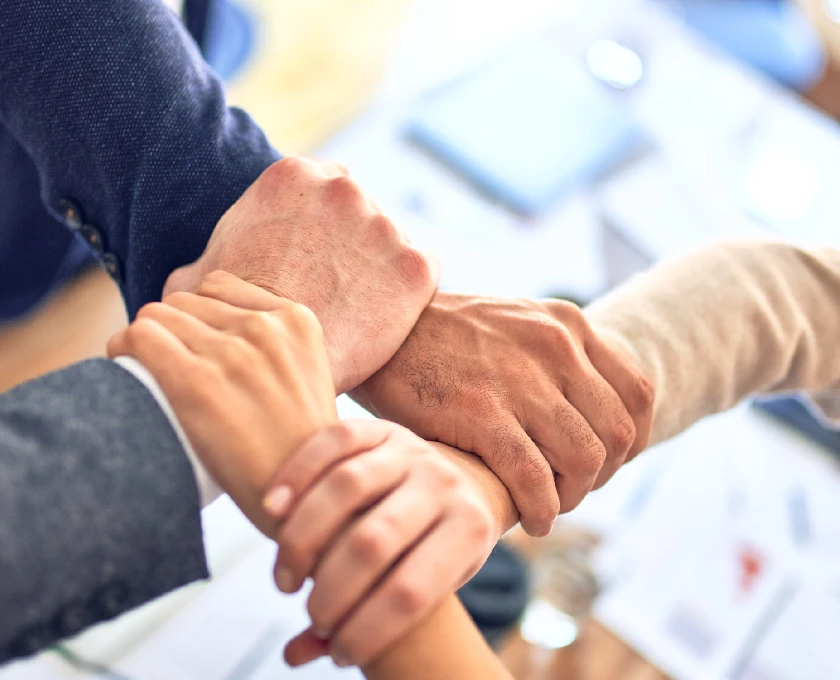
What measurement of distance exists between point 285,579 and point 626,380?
31cm

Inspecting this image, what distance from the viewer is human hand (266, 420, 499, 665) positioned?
401 mm

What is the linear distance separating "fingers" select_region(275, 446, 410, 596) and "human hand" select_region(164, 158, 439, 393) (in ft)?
0.46

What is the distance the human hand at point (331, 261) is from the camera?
22.0 inches

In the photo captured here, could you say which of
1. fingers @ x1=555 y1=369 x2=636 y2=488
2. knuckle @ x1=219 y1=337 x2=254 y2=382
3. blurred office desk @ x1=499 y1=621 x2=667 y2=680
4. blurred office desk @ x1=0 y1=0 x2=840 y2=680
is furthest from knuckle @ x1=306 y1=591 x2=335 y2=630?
blurred office desk @ x1=499 y1=621 x2=667 y2=680

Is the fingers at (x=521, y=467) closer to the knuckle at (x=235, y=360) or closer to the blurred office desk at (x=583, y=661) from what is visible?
the knuckle at (x=235, y=360)

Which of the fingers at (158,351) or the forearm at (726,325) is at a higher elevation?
the fingers at (158,351)

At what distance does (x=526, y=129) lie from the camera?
1241 mm

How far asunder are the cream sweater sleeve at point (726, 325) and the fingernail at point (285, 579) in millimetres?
347

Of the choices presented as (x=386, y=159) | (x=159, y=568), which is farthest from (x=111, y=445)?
(x=386, y=159)

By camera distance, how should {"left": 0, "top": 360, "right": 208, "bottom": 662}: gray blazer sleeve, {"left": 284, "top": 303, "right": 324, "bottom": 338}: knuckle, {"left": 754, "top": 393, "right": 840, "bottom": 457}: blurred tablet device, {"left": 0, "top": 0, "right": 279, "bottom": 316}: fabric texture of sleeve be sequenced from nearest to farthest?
{"left": 0, "top": 360, "right": 208, "bottom": 662}: gray blazer sleeve → {"left": 284, "top": 303, "right": 324, "bottom": 338}: knuckle → {"left": 0, "top": 0, "right": 279, "bottom": 316}: fabric texture of sleeve → {"left": 754, "top": 393, "right": 840, "bottom": 457}: blurred tablet device

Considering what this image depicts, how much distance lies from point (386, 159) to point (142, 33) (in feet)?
2.01

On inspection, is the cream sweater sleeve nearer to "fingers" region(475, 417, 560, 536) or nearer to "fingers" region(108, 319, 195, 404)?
"fingers" region(475, 417, 560, 536)

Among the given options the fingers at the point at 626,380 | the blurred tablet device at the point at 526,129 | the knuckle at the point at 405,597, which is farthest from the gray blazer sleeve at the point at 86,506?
the blurred tablet device at the point at 526,129

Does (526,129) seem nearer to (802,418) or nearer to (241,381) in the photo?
(802,418)
